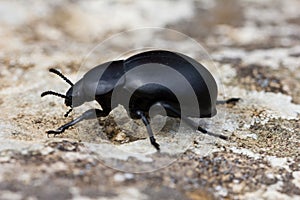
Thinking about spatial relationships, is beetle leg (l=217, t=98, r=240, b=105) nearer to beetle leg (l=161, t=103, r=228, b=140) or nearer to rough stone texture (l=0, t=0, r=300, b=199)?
rough stone texture (l=0, t=0, r=300, b=199)

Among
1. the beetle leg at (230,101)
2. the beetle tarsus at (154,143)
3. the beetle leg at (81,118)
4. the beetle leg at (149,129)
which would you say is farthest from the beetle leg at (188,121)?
the beetle leg at (230,101)

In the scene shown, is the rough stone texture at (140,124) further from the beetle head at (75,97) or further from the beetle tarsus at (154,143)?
the beetle head at (75,97)

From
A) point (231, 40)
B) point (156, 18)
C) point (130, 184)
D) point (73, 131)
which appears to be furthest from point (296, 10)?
point (130, 184)

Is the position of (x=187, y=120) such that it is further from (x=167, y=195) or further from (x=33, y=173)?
(x=33, y=173)

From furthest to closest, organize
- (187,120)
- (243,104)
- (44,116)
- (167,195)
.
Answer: (243,104), (44,116), (187,120), (167,195)

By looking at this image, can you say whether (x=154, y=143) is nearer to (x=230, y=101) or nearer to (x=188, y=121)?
(x=188, y=121)

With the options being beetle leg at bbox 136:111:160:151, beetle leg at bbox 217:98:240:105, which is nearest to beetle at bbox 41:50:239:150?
beetle leg at bbox 136:111:160:151
